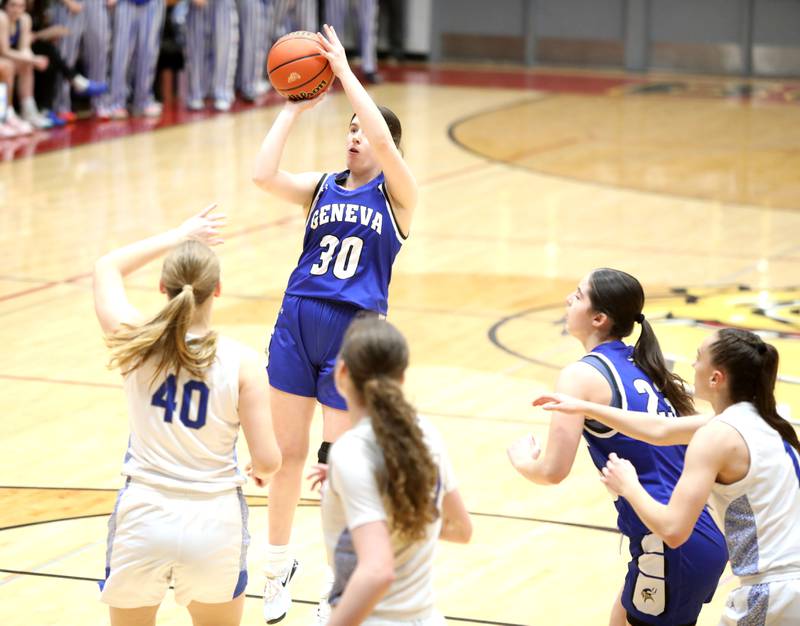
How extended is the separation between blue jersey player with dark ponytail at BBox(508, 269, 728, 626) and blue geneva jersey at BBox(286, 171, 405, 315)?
3.21 feet

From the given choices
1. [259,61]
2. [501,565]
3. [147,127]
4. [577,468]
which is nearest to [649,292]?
[577,468]

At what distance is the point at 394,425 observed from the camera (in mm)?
3004

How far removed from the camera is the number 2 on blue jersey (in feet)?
11.6

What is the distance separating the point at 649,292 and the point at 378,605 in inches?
266

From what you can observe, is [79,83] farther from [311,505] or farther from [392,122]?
[392,122]

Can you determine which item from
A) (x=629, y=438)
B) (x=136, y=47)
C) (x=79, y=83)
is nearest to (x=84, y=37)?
(x=79, y=83)

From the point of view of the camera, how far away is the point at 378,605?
306 cm

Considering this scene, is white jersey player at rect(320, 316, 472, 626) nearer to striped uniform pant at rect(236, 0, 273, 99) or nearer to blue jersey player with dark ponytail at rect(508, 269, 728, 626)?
blue jersey player with dark ponytail at rect(508, 269, 728, 626)

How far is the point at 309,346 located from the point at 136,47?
43.7 feet

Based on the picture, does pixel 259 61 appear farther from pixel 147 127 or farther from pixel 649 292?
pixel 649 292

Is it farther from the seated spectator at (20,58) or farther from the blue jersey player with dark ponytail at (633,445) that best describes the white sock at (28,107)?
the blue jersey player with dark ponytail at (633,445)

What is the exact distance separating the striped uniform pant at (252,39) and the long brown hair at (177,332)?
15.7 m

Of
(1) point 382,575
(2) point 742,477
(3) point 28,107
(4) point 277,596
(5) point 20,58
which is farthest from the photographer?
(3) point 28,107

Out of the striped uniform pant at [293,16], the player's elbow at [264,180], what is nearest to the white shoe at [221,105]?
the striped uniform pant at [293,16]
